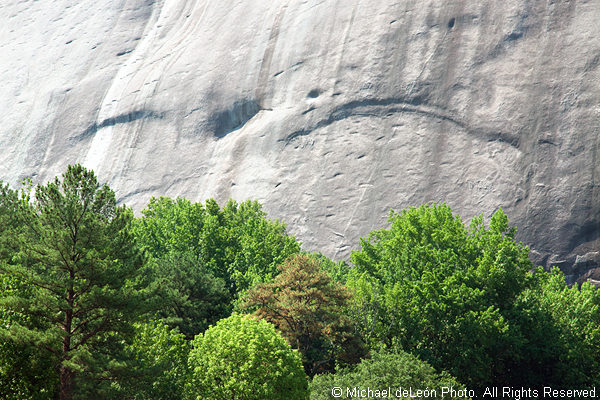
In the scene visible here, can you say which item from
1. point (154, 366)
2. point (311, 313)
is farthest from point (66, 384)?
point (311, 313)

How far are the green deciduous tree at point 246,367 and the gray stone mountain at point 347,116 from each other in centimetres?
2401

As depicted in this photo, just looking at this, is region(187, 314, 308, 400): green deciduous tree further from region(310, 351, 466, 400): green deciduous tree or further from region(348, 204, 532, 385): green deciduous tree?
region(348, 204, 532, 385): green deciduous tree

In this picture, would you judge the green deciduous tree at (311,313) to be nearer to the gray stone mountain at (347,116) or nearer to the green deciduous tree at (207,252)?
the green deciduous tree at (207,252)

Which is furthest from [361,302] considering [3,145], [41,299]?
[3,145]

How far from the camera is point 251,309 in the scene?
106 ft

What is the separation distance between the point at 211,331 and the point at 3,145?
49000mm

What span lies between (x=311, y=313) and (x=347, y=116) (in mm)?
26976

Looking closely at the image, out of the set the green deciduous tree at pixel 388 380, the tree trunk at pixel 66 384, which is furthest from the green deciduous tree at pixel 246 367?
the tree trunk at pixel 66 384

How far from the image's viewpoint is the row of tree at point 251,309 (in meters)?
20.6

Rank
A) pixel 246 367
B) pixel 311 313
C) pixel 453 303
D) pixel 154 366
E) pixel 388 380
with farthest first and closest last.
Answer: pixel 453 303, pixel 311 313, pixel 388 380, pixel 246 367, pixel 154 366

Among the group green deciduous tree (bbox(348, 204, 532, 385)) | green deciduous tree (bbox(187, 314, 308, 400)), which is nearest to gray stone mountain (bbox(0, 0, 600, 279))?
green deciduous tree (bbox(348, 204, 532, 385))

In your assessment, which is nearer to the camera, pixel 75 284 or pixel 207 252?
pixel 75 284

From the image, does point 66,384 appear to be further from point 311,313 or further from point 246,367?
point 311,313

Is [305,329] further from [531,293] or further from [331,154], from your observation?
[331,154]
